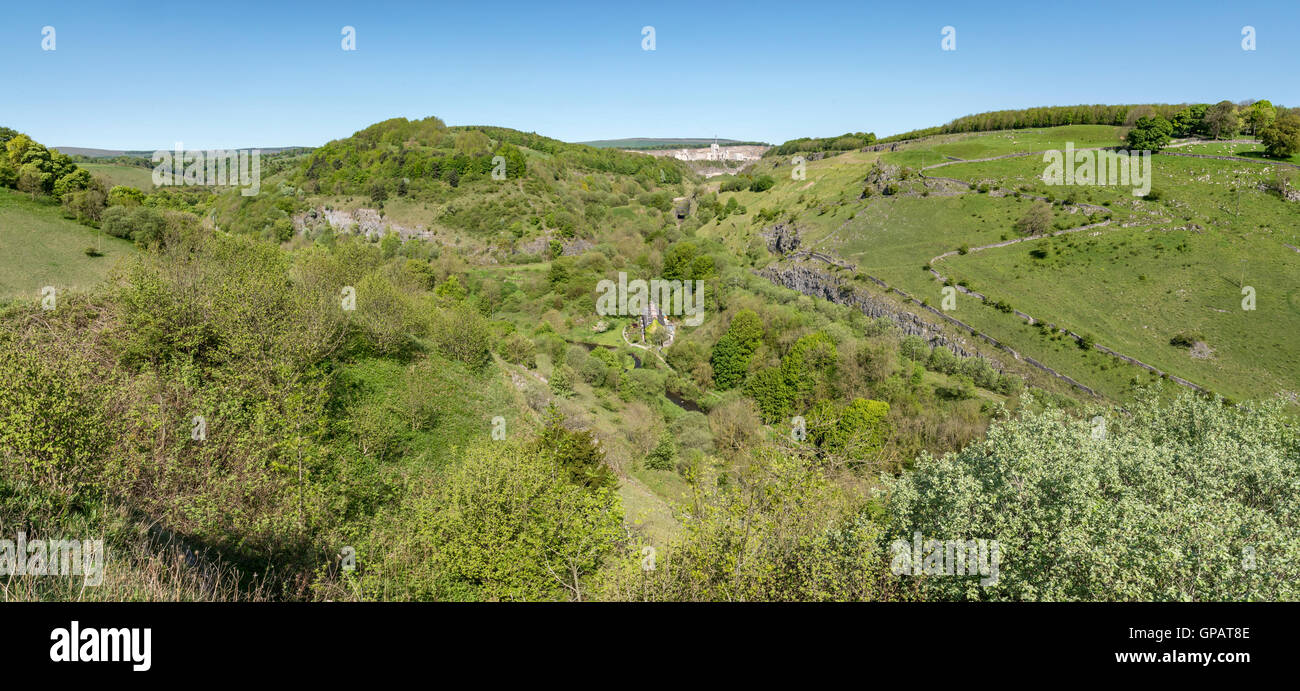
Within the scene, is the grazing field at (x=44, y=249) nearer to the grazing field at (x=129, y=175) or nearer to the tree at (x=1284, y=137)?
the grazing field at (x=129, y=175)

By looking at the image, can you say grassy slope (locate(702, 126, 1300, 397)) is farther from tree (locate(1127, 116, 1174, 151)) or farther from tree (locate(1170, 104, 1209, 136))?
tree (locate(1170, 104, 1209, 136))

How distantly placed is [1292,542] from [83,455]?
83.0ft

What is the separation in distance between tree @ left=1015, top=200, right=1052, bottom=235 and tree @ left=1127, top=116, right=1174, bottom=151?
28607 mm

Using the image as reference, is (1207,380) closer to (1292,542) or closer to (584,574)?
(1292,542)

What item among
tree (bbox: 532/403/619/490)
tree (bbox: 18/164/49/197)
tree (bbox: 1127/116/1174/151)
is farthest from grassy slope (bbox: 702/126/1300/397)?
tree (bbox: 18/164/49/197)

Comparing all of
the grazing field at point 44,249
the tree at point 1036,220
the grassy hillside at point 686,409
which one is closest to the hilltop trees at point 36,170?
the grazing field at point 44,249

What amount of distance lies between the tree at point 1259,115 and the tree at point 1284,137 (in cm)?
660

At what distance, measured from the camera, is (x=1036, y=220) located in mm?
69812

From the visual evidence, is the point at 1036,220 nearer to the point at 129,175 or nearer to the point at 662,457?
the point at 662,457

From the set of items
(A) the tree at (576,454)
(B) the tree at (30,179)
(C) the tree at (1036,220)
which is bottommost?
(A) the tree at (576,454)

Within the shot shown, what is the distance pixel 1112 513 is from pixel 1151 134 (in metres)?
105

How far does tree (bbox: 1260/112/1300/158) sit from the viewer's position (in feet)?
222

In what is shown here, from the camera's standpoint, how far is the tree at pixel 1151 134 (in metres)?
82.5

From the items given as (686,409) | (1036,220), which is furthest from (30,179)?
(1036,220)
